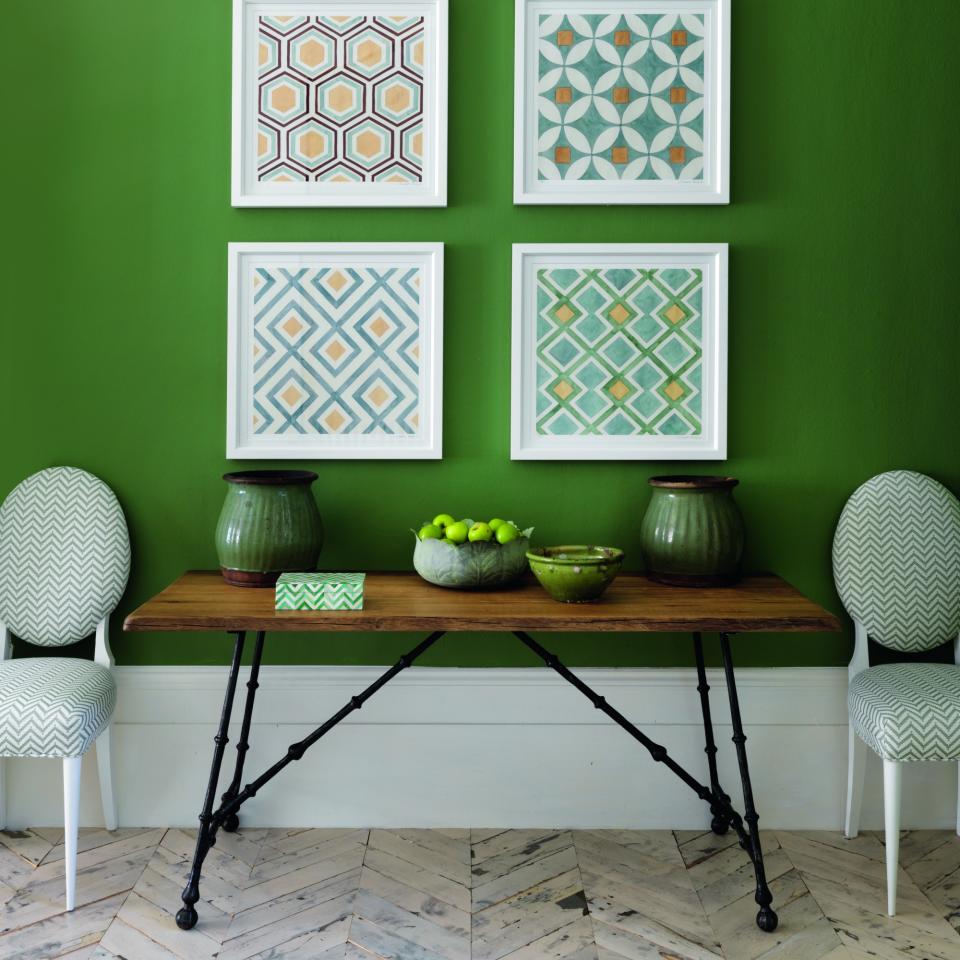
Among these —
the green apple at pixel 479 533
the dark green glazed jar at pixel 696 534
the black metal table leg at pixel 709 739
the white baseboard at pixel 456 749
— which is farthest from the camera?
the white baseboard at pixel 456 749

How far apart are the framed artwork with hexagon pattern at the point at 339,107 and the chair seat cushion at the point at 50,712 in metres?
1.31

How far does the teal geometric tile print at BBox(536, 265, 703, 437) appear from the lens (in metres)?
2.53

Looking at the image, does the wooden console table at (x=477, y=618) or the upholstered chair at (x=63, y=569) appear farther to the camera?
the upholstered chair at (x=63, y=569)

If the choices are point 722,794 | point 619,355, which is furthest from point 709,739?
point 619,355

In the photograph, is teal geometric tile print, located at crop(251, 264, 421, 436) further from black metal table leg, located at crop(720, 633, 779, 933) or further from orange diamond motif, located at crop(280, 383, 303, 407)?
Result: black metal table leg, located at crop(720, 633, 779, 933)

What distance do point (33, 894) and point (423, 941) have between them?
3.17ft

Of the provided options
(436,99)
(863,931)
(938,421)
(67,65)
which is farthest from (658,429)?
(67,65)

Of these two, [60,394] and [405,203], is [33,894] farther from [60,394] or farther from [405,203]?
[405,203]

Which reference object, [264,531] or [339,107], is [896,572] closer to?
[264,531]

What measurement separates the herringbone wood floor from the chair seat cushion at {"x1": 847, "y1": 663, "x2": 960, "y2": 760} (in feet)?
1.29

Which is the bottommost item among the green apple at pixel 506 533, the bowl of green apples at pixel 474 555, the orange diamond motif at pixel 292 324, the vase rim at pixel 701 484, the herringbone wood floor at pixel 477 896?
the herringbone wood floor at pixel 477 896

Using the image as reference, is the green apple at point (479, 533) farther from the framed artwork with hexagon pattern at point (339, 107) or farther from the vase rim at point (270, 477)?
the framed artwork with hexagon pattern at point (339, 107)

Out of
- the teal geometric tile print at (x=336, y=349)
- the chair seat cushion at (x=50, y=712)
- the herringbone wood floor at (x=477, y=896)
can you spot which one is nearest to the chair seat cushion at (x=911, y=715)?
the herringbone wood floor at (x=477, y=896)

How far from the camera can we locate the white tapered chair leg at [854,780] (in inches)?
99.0
